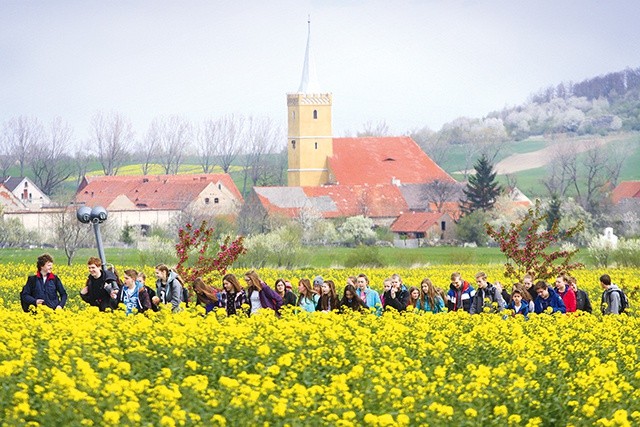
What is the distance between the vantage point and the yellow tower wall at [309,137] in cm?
14388

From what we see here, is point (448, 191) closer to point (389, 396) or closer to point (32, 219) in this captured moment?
point (32, 219)

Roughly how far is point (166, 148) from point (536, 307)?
14150 cm

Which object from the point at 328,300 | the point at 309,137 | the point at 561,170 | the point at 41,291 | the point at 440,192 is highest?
the point at 309,137

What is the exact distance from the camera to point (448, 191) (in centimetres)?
12344

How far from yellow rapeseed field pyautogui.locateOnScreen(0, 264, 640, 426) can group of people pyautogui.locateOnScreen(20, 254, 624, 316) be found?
1243 mm

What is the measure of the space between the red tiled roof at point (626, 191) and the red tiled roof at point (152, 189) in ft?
92.9

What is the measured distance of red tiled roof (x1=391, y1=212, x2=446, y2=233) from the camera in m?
101

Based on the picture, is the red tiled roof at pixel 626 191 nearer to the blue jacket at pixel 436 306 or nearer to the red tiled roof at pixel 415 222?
the red tiled roof at pixel 415 222

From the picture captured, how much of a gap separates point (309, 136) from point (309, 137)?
90 millimetres

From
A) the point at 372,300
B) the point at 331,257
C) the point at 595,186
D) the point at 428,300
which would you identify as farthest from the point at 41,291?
the point at 595,186

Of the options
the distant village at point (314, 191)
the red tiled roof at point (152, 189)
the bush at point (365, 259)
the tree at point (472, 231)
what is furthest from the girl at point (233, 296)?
the red tiled roof at point (152, 189)

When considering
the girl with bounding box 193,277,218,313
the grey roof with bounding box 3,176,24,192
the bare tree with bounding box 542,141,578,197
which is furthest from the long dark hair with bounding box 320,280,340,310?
the grey roof with bounding box 3,176,24,192

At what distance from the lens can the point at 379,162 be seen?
482ft

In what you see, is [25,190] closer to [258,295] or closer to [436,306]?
[436,306]
